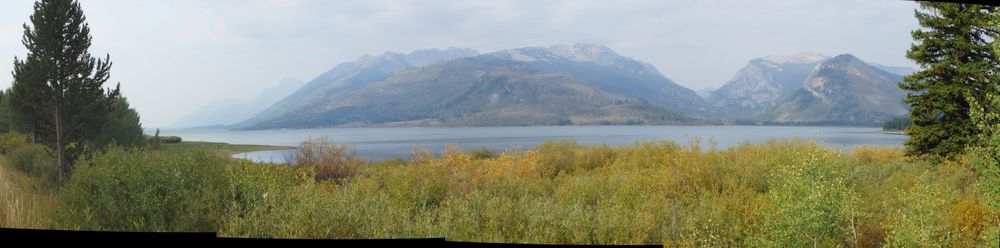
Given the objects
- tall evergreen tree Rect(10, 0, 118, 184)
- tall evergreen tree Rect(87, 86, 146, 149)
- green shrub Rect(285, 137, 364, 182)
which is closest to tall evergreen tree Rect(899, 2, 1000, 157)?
green shrub Rect(285, 137, 364, 182)

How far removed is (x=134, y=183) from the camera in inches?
568

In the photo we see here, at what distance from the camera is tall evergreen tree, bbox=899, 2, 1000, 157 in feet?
72.2

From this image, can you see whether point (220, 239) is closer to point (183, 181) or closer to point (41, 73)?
point (183, 181)

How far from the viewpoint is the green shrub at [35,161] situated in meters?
27.2

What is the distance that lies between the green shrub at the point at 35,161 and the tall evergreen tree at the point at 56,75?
61 cm

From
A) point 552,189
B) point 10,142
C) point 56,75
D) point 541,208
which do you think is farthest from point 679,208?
point 10,142

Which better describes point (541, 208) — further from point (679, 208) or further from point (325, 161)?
point (325, 161)

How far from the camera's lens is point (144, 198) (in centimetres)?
1318

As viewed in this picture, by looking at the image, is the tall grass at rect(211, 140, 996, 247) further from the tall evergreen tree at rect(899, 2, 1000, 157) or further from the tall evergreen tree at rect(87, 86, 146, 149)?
the tall evergreen tree at rect(87, 86, 146, 149)

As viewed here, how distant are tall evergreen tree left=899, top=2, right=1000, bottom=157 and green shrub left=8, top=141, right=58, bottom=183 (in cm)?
3995

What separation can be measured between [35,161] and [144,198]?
70.4 ft

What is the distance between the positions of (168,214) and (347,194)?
4331 mm

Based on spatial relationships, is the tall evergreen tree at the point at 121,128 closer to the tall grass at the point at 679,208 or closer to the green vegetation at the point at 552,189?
the green vegetation at the point at 552,189

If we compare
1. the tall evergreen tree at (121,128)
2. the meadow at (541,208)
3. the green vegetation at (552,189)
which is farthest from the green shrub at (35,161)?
the meadow at (541,208)
